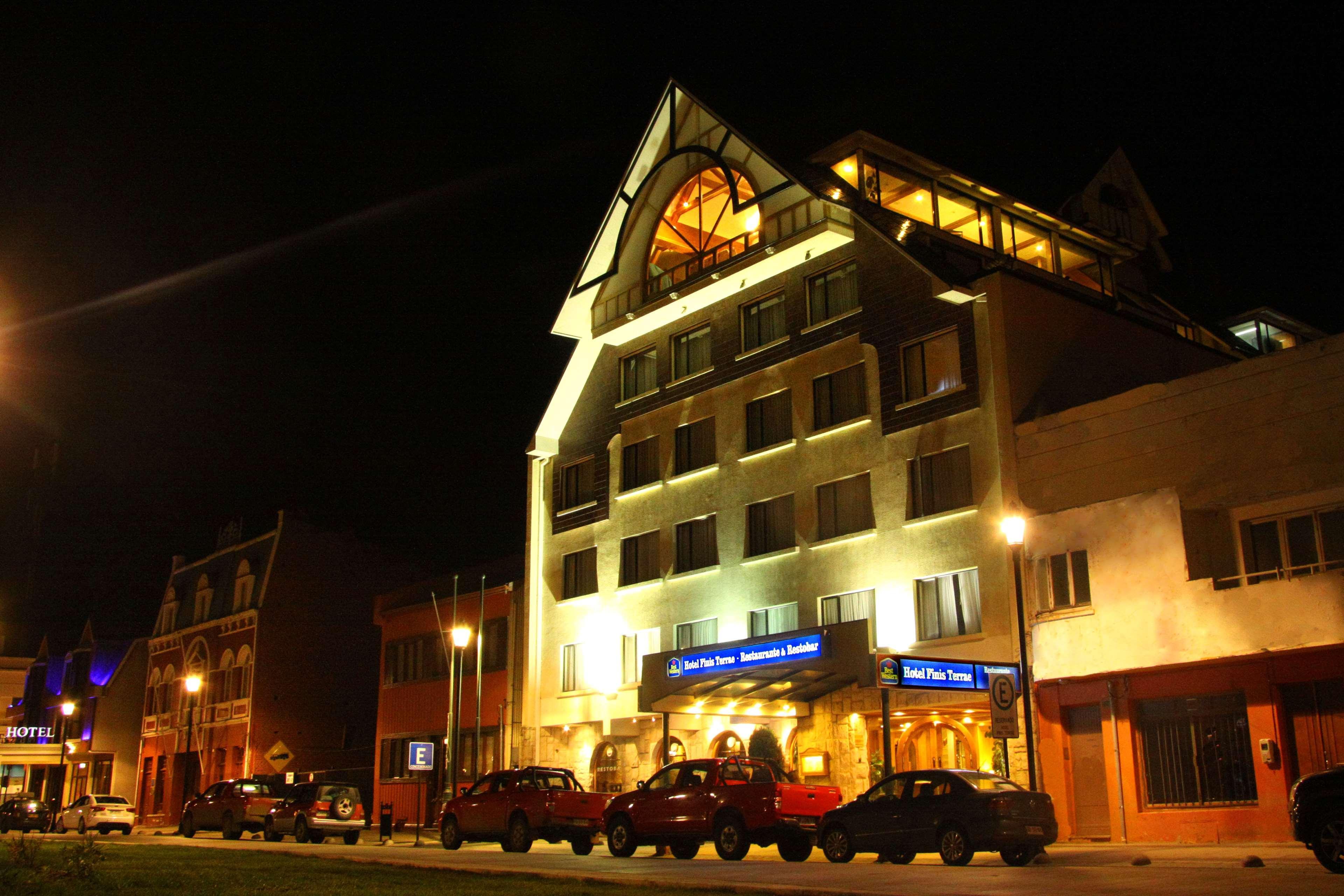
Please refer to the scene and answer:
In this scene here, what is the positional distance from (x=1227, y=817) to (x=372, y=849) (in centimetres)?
1758

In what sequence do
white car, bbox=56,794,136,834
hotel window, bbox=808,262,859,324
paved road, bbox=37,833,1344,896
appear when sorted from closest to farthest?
paved road, bbox=37,833,1344,896
hotel window, bbox=808,262,859,324
white car, bbox=56,794,136,834

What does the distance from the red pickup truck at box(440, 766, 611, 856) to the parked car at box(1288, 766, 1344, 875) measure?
13649 mm

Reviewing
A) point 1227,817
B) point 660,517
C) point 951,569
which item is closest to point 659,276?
point 660,517

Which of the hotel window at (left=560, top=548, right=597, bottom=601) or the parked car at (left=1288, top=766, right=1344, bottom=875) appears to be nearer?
the parked car at (left=1288, top=766, right=1344, bottom=875)

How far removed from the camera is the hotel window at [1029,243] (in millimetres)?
38156

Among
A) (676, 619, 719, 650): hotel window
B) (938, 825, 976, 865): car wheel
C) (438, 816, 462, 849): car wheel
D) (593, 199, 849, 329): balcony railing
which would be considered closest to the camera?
(938, 825, 976, 865): car wheel

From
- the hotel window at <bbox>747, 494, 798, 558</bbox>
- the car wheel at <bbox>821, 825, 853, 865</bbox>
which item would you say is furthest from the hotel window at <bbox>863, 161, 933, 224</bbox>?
the car wheel at <bbox>821, 825, 853, 865</bbox>

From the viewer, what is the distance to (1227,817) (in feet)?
76.8

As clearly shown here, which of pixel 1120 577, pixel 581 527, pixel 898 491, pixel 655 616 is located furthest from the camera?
pixel 581 527

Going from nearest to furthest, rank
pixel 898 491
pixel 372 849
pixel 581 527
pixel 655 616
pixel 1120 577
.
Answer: pixel 1120 577, pixel 372 849, pixel 898 491, pixel 655 616, pixel 581 527

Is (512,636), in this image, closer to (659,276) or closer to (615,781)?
(615,781)

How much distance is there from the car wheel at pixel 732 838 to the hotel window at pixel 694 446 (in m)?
15.9

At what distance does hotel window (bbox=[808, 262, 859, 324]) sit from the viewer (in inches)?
1325

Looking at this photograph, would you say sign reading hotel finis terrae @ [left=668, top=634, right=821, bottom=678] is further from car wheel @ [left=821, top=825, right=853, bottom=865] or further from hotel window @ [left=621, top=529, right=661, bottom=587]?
hotel window @ [left=621, top=529, right=661, bottom=587]
